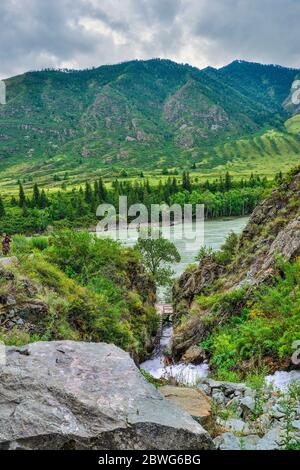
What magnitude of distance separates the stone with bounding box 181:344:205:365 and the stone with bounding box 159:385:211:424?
39.8ft

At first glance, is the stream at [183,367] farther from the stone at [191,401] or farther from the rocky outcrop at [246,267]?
the rocky outcrop at [246,267]

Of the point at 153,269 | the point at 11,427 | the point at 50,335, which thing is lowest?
the point at 153,269

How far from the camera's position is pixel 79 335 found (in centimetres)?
1988

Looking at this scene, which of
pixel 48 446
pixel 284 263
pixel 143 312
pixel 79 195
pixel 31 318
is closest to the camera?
pixel 48 446

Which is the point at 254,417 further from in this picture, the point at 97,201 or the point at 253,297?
the point at 97,201

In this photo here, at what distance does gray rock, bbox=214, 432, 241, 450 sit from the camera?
8.38 meters

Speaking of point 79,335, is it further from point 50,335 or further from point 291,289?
point 291,289

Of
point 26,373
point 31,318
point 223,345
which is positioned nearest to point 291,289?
point 223,345

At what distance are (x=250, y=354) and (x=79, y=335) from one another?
7474 millimetres

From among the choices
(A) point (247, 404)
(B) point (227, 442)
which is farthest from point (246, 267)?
(B) point (227, 442)

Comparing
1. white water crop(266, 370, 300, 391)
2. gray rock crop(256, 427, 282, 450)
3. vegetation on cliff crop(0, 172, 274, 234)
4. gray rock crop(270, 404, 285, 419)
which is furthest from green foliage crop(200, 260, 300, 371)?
vegetation on cliff crop(0, 172, 274, 234)

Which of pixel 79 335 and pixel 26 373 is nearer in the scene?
pixel 26 373

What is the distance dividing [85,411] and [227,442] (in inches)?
111

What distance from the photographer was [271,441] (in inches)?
339
